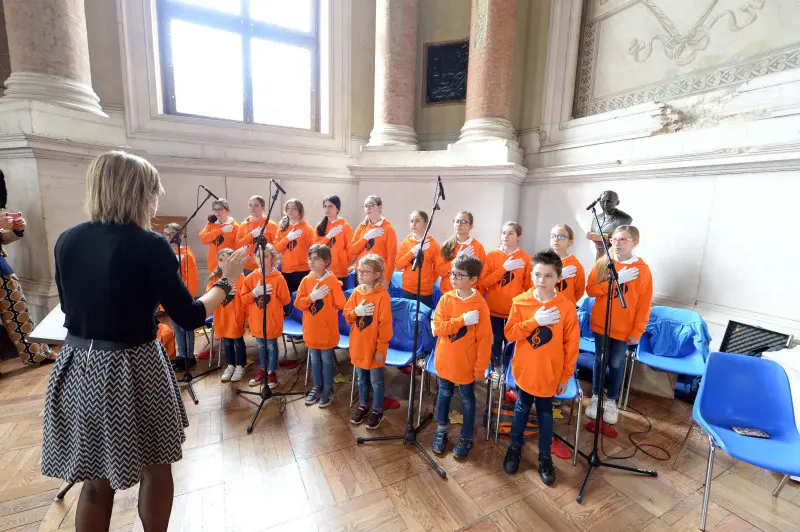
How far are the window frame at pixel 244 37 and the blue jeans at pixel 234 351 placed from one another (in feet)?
12.2

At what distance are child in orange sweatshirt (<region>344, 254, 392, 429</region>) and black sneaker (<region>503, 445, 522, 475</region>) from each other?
0.92 meters

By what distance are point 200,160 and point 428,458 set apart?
491 centimetres

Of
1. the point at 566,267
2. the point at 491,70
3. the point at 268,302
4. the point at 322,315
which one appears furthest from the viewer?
the point at 491,70

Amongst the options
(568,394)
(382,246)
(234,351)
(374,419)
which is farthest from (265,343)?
(568,394)

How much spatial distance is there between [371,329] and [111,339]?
1589mm

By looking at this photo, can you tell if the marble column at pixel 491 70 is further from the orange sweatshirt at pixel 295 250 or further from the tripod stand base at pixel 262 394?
the tripod stand base at pixel 262 394

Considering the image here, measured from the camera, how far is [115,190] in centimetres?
125

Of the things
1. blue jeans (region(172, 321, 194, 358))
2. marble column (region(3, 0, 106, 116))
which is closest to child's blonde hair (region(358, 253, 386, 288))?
blue jeans (region(172, 321, 194, 358))

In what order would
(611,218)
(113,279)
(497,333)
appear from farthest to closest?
(611,218) → (497,333) → (113,279)

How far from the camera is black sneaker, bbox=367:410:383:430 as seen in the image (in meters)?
2.69

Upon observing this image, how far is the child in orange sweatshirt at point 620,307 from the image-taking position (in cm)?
276

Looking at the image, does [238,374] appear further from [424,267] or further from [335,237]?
[424,267]

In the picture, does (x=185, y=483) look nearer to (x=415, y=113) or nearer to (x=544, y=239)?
(x=544, y=239)

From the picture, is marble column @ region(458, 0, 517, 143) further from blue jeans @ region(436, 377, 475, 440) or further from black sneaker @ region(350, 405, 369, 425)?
black sneaker @ region(350, 405, 369, 425)
